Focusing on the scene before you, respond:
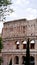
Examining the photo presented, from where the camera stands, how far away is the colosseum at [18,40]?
2625 centimetres

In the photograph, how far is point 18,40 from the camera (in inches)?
1070

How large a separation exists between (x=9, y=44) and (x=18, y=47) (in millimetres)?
1019

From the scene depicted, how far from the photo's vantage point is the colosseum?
26250mm

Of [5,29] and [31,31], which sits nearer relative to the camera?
[31,31]

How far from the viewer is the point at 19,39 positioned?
88.8 ft

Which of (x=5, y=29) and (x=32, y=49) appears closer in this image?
(x=32, y=49)

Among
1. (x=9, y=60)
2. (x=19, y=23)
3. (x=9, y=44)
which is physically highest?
(x=19, y=23)

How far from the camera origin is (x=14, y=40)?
89.9 feet

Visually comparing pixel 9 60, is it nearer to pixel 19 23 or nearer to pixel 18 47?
pixel 18 47

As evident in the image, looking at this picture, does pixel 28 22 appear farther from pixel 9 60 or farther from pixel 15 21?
pixel 9 60

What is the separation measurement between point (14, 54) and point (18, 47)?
885 mm

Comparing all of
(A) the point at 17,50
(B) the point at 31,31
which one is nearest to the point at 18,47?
(A) the point at 17,50

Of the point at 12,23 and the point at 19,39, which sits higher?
the point at 12,23

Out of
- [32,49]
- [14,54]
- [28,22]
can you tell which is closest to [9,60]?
[14,54]
